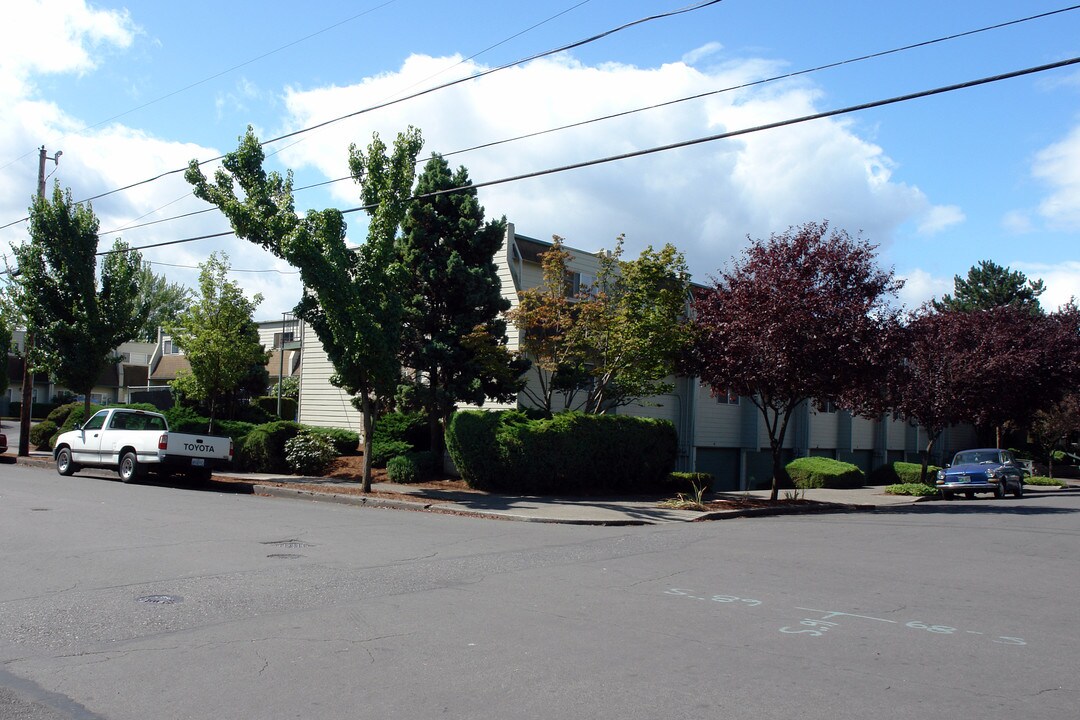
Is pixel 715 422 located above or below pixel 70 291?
below

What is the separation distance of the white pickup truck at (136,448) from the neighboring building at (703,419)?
7480mm

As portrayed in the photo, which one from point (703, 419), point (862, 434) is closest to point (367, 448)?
point (703, 419)

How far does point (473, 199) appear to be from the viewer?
73.4 feet

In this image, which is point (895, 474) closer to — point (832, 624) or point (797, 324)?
point (797, 324)

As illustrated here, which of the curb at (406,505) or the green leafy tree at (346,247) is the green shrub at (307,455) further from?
the green leafy tree at (346,247)

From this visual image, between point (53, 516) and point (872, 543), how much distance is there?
12.7 metres

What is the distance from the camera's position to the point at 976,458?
28.3m

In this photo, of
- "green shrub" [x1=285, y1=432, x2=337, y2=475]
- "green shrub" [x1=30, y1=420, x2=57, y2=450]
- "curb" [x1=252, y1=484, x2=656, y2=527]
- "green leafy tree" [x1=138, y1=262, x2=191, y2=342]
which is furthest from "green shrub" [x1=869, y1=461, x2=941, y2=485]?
"green leafy tree" [x1=138, y1=262, x2=191, y2=342]

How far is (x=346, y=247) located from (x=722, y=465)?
61.4ft

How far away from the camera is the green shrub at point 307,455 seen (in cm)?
2305

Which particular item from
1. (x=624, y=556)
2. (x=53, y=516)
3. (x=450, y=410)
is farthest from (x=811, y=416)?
(x=53, y=516)

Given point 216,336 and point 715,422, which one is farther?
point 715,422

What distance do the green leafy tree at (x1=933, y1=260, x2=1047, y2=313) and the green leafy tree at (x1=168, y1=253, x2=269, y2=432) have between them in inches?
1949

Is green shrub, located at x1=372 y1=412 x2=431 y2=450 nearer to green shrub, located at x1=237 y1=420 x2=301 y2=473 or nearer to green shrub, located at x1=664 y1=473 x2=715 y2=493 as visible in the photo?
green shrub, located at x1=237 y1=420 x2=301 y2=473
